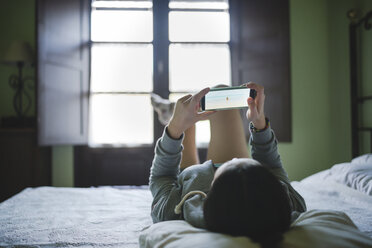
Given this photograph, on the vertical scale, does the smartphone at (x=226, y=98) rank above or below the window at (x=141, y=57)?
below

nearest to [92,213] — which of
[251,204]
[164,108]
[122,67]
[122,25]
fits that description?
[251,204]

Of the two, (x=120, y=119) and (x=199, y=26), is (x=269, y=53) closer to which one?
(x=199, y=26)

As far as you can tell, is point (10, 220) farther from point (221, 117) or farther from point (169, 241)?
point (221, 117)

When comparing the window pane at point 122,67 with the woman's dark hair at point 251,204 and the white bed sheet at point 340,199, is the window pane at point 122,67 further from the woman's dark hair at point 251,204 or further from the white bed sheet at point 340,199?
the woman's dark hair at point 251,204

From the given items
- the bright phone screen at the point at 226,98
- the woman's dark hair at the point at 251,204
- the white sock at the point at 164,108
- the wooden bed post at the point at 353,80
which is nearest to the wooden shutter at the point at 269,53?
the wooden bed post at the point at 353,80

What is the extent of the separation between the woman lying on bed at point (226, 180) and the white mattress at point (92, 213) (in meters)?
0.20

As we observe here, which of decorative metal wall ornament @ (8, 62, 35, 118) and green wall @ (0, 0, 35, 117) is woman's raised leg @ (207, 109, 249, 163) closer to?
decorative metal wall ornament @ (8, 62, 35, 118)

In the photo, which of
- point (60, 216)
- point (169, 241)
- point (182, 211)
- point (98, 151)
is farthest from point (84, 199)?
point (98, 151)

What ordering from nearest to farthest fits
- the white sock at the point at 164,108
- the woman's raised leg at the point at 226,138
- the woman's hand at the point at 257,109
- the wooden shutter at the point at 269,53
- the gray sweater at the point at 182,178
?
1. the gray sweater at the point at 182,178
2. the woman's hand at the point at 257,109
3. the woman's raised leg at the point at 226,138
4. the white sock at the point at 164,108
5. the wooden shutter at the point at 269,53

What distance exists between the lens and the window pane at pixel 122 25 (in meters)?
3.13

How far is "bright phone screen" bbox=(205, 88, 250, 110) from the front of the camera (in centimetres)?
103

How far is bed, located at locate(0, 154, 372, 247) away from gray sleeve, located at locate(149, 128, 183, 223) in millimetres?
75

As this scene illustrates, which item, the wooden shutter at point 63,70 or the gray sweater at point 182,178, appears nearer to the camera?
the gray sweater at point 182,178

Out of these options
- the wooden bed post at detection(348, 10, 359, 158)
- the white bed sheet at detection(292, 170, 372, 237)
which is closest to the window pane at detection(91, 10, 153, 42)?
the wooden bed post at detection(348, 10, 359, 158)
